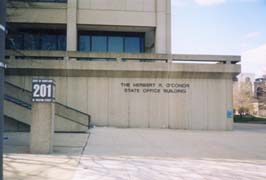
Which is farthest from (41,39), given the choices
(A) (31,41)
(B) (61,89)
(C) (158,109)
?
(C) (158,109)

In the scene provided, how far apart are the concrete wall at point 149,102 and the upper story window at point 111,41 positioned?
20.8 ft

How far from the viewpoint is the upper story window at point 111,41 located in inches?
1039

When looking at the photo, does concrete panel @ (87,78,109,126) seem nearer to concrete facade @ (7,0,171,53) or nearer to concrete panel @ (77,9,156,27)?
concrete facade @ (7,0,171,53)

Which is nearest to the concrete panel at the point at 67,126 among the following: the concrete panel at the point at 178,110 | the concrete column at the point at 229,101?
the concrete panel at the point at 178,110

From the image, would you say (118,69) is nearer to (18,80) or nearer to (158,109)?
(158,109)

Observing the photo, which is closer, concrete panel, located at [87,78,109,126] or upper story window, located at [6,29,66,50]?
concrete panel, located at [87,78,109,126]

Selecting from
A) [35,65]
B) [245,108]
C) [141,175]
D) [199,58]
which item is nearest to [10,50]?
[35,65]

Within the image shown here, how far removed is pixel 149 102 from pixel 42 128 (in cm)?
1183

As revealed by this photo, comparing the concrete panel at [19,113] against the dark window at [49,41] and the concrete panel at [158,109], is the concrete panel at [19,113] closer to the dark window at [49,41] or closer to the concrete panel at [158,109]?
the concrete panel at [158,109]

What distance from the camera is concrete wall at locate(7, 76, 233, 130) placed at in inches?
808

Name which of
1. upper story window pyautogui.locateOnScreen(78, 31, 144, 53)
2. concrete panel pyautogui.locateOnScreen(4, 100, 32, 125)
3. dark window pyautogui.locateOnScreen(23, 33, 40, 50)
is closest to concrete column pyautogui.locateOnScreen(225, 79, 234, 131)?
upper story window pyautogui.locateOnScreen(78, 31, 144, 53)

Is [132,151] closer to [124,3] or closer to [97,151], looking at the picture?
[97,151]

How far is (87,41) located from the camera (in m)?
26.7

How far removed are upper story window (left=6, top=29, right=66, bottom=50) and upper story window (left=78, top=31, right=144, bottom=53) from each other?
1584 millimetres
